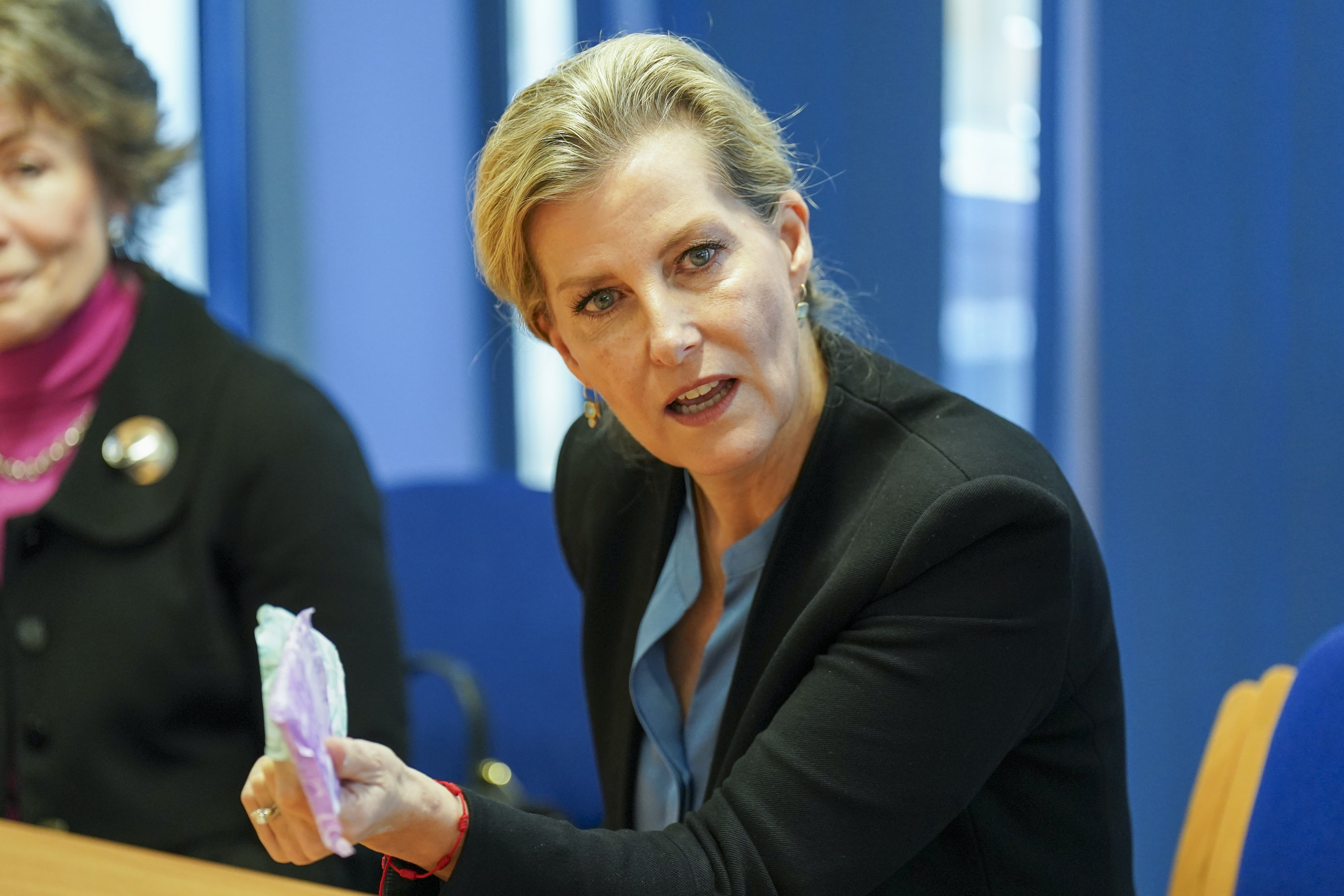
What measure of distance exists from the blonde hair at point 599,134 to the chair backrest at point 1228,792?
2.33 ft

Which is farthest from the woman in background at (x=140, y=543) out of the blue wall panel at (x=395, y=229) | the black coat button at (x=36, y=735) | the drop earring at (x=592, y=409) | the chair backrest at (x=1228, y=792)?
the blue wall panel at (x=395, y=229)

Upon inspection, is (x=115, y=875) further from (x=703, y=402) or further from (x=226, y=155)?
(x=226, y=155)

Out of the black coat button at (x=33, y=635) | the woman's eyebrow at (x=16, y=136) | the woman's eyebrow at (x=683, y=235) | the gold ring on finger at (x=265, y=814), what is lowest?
the black coat button at (x=33, y=635)

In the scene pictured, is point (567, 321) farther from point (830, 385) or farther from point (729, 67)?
point (729, 67)

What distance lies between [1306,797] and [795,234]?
28.2 inches

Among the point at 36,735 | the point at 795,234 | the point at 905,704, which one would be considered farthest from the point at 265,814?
the point at 36,735

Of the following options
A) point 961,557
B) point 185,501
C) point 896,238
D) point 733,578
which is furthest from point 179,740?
point 896,238

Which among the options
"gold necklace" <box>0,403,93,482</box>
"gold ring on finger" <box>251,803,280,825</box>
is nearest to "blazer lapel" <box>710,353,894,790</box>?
"gold ring on finger" <box>251,803,280,825</box>

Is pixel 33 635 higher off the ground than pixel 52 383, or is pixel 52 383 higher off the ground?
pixel 52 383

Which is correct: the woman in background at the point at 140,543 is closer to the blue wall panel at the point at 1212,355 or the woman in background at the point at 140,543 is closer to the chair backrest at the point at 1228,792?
the chair backrest at the point at 1228,792

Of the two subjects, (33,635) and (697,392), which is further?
(33,635)

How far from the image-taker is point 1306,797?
3.66 feet

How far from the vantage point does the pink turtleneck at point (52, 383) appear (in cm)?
180

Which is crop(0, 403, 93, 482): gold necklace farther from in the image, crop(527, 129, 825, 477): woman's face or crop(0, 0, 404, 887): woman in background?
crop(527, 129, 825, 477): woman's face
